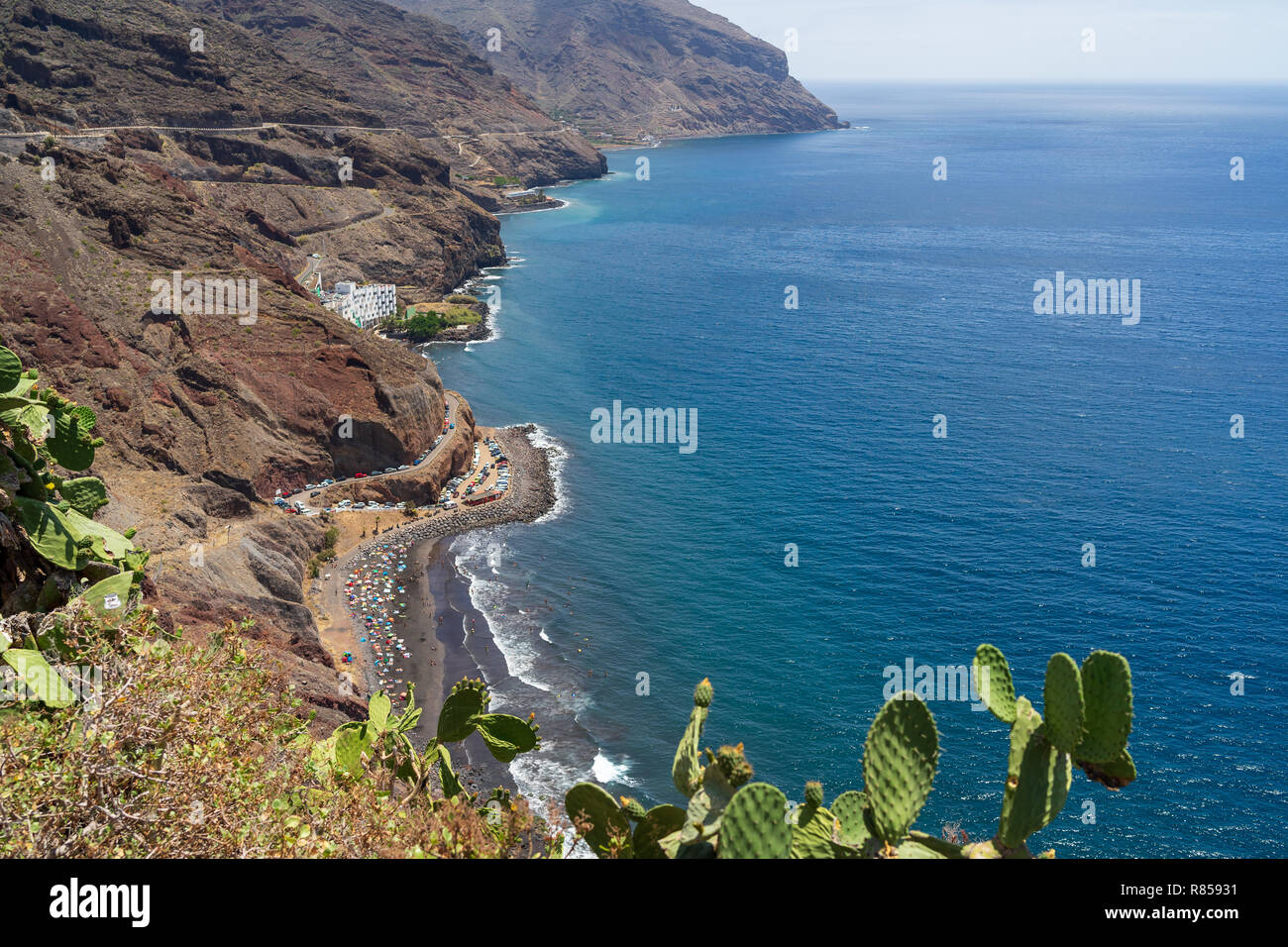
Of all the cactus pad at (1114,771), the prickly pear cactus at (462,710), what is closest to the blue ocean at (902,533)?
the prickly pear cactus at (462,710)

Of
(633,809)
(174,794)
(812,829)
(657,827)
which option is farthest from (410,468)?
(812,829)

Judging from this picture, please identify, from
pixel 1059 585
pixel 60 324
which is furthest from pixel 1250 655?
pixel 60 324

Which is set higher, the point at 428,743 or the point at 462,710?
the point at 462,710

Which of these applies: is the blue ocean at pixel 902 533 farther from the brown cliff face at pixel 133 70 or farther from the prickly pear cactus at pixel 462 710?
the brown cliff face at pixel 133 70

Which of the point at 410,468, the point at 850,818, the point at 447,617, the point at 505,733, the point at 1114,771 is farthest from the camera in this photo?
the point at 410,468

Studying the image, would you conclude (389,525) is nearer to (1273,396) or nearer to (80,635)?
(80,635)

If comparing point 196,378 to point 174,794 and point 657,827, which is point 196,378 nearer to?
point 174,794

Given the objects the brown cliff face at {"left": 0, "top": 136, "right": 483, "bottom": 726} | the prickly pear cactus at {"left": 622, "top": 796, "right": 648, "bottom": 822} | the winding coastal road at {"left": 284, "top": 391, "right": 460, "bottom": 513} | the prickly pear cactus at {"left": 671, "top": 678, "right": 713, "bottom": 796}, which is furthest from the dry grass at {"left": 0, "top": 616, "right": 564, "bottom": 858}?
the winding coastal road at {"left": 284, "top": 391, "right": 460, "bottom": 513}

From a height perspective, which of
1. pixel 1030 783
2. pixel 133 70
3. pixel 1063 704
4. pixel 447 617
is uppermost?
pixel 133 70
